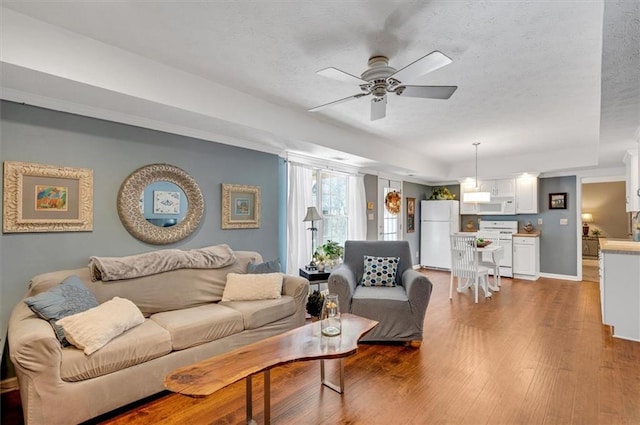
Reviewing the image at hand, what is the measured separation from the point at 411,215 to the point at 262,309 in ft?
17.5

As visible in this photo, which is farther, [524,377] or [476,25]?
[524,377]

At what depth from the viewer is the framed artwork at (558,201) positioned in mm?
6410

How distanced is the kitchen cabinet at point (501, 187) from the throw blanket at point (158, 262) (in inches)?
238

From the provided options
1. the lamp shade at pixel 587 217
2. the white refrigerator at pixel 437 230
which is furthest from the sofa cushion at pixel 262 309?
the lamp shade at pixel 587 217

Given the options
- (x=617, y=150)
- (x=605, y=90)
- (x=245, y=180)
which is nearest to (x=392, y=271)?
(x=245, y=180)

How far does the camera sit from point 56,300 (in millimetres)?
2131

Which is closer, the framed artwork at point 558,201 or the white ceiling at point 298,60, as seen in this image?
the white ceiling at point 298,60

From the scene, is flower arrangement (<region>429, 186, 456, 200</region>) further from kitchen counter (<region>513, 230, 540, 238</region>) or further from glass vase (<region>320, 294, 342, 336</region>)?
glass vase (<region>320, 294, 342, 336</region>)

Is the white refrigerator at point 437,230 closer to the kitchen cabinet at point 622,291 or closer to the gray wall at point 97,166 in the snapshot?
the kitchen cabinet at point 622,291

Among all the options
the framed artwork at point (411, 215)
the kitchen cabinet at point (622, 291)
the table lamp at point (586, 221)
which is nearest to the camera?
the kitchen cabinet at point (622, 291)

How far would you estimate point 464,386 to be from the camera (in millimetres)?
2375

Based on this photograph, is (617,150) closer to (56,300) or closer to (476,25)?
(476,25)

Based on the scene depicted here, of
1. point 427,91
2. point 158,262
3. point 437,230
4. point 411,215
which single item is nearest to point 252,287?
point 158,262

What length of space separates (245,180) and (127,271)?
67.4 inches
